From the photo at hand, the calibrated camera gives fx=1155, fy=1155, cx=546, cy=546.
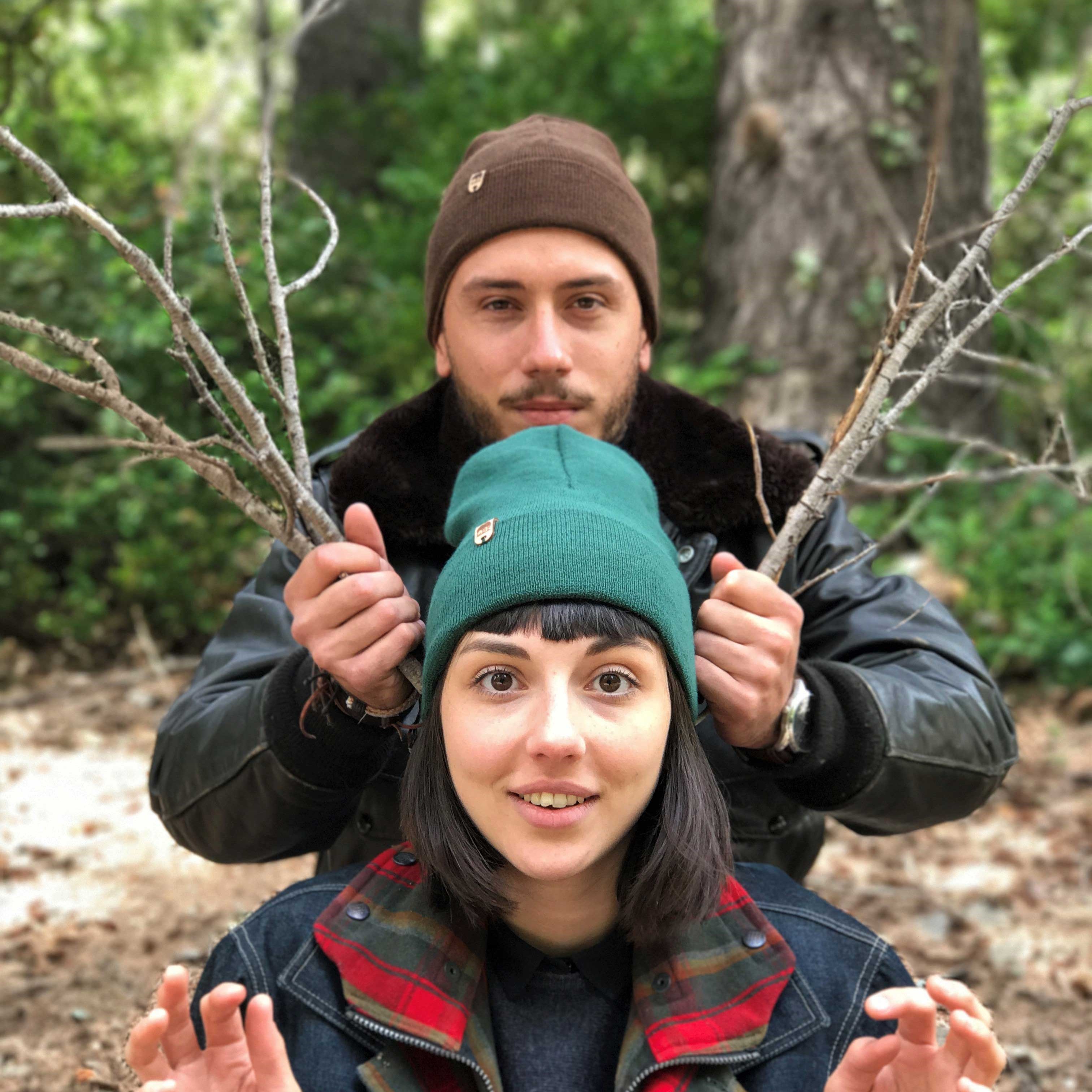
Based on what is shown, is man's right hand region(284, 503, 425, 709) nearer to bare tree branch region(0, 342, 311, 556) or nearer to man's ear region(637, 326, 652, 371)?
bare tree branch region(0, 342, 311, 556)

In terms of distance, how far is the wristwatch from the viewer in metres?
2.00

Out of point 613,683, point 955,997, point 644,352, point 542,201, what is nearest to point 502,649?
point 613,683

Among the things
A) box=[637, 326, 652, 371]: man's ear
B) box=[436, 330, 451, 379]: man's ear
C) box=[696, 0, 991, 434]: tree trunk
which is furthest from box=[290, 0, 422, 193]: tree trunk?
box=[637, 326, 652, 371]: man's ear

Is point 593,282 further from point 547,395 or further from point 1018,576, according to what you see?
point 1018,576

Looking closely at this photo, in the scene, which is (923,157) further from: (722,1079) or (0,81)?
(722,1079)

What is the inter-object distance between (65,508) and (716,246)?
3.49 meters

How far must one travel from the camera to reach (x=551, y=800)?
5.61ft

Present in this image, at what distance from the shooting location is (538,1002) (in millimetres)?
1903

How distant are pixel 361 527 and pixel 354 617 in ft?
0.60

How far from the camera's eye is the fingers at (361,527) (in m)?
1.99

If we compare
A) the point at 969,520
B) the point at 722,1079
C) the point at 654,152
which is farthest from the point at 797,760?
the point at 654,152

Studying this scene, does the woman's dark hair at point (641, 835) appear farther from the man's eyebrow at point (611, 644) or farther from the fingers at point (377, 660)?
the fingers at point (377, 660)

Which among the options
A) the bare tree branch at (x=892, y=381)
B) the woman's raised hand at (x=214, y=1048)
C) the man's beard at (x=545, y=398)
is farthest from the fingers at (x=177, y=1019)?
the man's beard at (x=545, y=398)

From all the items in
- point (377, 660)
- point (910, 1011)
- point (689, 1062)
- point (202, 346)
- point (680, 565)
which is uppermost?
point (202, 346)
